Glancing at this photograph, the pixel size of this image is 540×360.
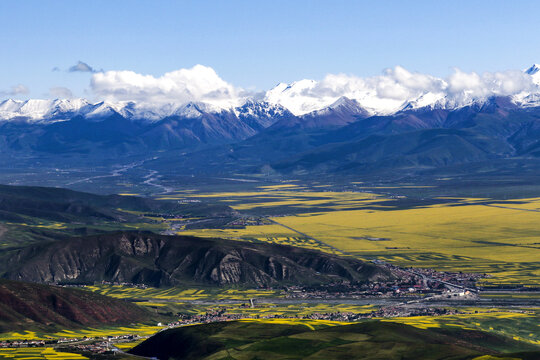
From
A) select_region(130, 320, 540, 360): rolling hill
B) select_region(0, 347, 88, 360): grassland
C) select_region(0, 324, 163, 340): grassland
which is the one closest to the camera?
select_region(130, 320, 540, 360): rolling hill

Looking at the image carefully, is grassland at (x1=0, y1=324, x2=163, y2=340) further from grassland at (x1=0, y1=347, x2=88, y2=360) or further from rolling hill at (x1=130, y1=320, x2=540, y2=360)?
rolling hill at (x1=130, y1=320, x2=540, y2=360)

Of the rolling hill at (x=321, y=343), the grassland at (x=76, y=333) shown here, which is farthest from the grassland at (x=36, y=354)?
the rolling hill at (x=321, y=343)

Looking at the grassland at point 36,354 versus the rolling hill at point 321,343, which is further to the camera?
the grassland at point 36,354

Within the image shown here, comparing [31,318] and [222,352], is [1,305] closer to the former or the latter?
[31,318]

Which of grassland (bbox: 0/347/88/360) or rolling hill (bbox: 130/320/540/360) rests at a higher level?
grassland (bbox: 0/347/88/360)

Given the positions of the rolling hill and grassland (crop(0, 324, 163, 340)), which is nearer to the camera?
the rolling hill

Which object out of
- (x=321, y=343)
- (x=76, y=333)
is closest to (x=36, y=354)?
(x=76, y=333)

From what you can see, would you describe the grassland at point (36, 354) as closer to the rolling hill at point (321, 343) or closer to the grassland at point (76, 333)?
the grassland at point (76, 333)

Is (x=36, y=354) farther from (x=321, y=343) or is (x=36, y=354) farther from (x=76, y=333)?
(x=321, y=343)

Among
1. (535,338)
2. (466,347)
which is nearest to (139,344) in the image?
(466,347)

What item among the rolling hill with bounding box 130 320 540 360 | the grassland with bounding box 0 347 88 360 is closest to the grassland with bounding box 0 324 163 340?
the grassland with bounding box 0 347 88 360

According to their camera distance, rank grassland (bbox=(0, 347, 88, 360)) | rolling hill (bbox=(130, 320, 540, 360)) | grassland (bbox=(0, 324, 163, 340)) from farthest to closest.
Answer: grassland (bbox=(0, 324, 163, 340)) → grassland (bbox=(0, 347, 88, 360)) → rolling hill (bbox=(130, 320, 540, 360))

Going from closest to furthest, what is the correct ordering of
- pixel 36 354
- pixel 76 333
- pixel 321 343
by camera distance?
pixel 36 354 → pixel 321 343 → pixel 76 333
